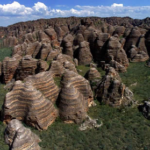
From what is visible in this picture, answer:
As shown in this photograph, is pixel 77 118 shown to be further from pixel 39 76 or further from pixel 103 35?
pixel 103 35

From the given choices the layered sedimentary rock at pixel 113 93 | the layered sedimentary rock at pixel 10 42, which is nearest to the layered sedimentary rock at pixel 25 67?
the layered sedimentary rock at pixel 113 93

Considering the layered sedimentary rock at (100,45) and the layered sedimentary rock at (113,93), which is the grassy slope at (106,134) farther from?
the layered sedimentary rock at (100,45)

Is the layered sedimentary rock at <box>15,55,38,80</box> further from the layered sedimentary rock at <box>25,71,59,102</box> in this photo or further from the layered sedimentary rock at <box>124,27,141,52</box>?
the layered sedimentary rock at <box>124,27,141,52</box>

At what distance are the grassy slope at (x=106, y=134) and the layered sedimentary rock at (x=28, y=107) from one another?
0.89 m

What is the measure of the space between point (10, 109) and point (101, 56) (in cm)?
2894

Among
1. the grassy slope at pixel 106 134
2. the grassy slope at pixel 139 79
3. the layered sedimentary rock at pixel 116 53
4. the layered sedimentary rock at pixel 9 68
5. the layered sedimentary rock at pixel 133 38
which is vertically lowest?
the grassy slope at pixel 106 134

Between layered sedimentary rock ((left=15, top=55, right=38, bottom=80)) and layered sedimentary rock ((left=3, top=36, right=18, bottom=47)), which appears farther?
layered sedimentary rock ((left=3, top=36, right=18, bottom=47))

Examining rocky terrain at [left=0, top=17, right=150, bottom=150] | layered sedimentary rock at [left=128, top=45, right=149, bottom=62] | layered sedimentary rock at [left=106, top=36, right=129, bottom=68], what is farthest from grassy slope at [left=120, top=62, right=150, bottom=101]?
layered sedimentary rock at [left=106, top=36, right=129, bottom=68]

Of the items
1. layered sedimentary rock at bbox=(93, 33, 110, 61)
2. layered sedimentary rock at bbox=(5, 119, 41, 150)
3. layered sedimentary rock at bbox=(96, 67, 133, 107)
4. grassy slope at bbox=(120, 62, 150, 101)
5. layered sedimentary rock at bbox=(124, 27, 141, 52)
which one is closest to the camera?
layered sedimentary rock at bbox=(5, 119, 41, 150)

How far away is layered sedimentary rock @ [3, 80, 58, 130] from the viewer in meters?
15.1

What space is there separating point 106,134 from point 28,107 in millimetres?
8007

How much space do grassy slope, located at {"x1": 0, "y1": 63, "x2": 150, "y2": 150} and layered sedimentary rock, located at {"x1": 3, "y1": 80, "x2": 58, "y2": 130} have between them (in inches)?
35.2

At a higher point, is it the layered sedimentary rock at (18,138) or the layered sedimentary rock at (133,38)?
the layered sedimentary rock at (133,38)

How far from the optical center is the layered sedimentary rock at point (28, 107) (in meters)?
15.1
